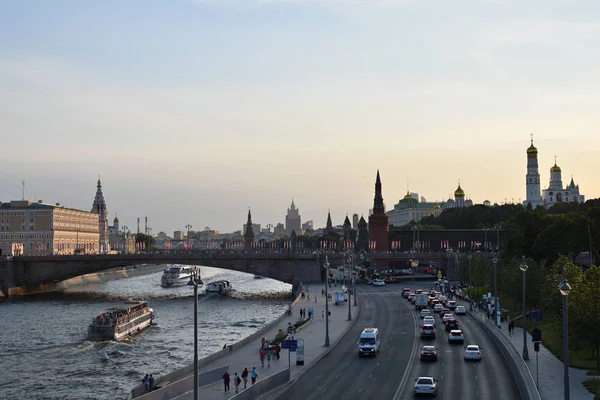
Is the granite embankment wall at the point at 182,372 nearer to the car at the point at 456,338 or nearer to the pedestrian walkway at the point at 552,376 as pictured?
the car at the point at 456,338

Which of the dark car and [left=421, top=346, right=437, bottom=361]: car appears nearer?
[left=421, top=346, right=437, bottom=361]: car

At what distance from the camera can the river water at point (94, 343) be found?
2245 inches

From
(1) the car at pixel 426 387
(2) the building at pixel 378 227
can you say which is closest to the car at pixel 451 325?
(1) the car at pixel 426 387

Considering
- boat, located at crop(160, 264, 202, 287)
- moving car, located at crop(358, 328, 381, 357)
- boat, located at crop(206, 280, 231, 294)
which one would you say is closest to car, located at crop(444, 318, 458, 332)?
moving car, located at crop(358, 328, 381, 357)

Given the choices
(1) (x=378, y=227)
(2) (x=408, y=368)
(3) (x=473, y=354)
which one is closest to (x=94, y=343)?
(2) (x=408, y=368)

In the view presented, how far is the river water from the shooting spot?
57.0 meters

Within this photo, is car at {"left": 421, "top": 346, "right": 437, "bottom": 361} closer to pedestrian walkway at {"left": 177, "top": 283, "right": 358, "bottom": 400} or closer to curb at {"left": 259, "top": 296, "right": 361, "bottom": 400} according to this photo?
curb at {"left": 259, "top": 296, "right": 361, "bottom": 400}

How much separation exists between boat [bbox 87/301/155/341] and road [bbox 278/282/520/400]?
2635 cm

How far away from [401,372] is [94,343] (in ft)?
131

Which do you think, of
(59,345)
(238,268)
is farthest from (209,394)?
(238,268)

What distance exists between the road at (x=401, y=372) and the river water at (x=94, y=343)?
1509 cm

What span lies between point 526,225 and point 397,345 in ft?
186

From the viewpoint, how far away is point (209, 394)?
41375mm

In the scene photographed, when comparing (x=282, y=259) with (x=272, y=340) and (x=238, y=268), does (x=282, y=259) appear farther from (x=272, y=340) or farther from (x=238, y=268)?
(x=272, y=340)
